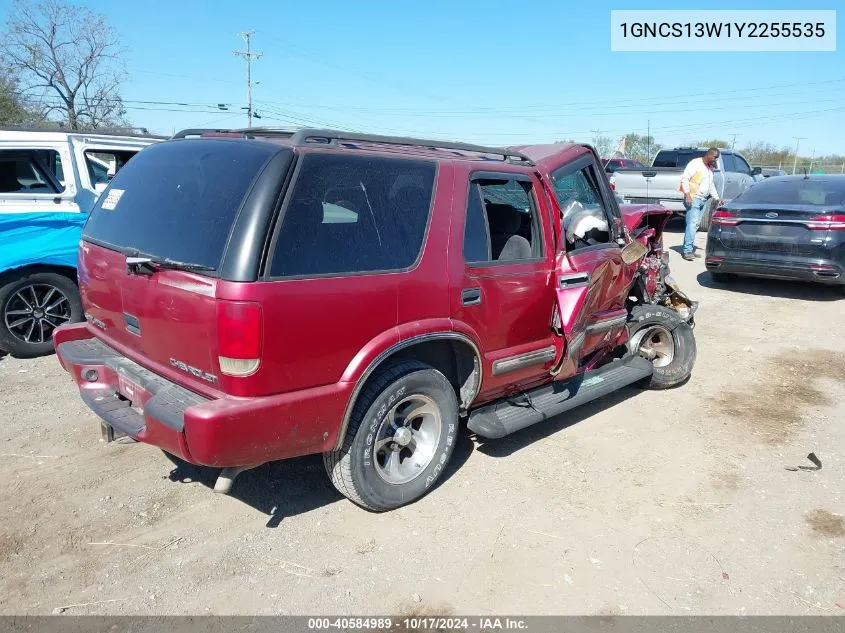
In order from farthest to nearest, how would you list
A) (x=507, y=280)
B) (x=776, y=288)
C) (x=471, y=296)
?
(x=776, y=288), (x=507, y=280), (x=471, y=296)

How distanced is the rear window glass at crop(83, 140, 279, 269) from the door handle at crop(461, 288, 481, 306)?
50.6 inches

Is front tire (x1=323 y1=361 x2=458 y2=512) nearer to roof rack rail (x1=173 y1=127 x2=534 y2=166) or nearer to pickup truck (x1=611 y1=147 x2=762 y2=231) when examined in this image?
roof rack rail (x1=173 y1=127 x2=534 y2=166)

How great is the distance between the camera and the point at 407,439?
345 cm

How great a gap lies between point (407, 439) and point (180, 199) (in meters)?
1.72

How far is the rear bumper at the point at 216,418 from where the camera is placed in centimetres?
266

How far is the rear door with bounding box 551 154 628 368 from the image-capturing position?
410 cm

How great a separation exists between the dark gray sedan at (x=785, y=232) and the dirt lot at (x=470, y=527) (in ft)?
13.8

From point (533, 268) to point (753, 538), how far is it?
6.35 ft

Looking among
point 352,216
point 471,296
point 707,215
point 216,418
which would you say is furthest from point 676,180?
point 216,418

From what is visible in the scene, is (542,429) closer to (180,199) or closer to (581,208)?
(581,208)

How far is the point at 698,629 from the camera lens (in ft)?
8.84

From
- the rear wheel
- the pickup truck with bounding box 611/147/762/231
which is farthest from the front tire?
the pickup truck with bounding box 611/147/762/231

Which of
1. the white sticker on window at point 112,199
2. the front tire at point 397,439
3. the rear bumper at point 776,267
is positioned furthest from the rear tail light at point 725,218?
the white sticker on window at point 112,199

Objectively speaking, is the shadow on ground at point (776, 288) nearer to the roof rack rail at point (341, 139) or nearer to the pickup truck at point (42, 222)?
the roof rack rail at point (341, 139)
